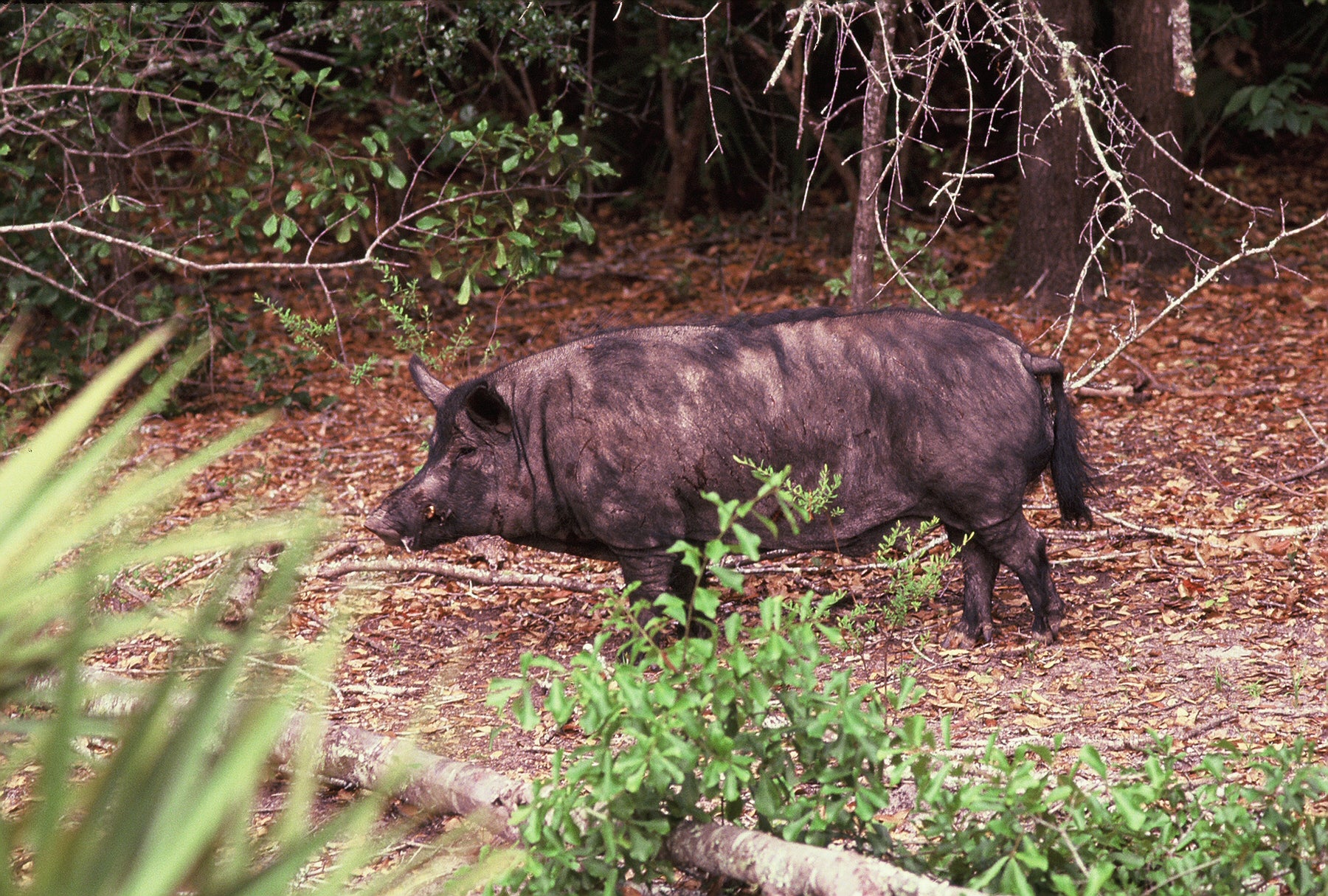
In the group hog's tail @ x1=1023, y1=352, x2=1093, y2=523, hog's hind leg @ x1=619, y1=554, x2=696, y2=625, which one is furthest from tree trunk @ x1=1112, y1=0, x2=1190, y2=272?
hog's hind leg @ x1=619, y1=554, x2=696, y2=625

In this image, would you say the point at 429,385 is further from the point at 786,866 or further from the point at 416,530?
the point at 786,866

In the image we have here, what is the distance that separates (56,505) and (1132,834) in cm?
235

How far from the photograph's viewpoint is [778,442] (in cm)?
539

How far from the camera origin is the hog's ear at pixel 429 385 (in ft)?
19.1

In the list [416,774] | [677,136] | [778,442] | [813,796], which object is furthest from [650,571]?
[677,136]

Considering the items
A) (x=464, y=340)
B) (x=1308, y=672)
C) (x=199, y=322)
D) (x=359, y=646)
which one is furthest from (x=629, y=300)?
(x=1308, y=672)

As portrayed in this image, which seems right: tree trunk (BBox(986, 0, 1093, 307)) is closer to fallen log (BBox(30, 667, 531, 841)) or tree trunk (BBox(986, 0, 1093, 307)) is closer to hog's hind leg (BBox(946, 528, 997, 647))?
hog's hind leg (BBox(946, 528, 997, 647))

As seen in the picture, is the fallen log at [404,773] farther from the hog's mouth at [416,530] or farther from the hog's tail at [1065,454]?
the hog's tail at [1065,454]

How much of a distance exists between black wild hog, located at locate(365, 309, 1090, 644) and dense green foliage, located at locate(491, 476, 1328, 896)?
2.30 meters

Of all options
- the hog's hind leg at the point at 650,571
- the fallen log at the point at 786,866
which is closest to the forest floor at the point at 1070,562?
the hog's hind leg at the point at 650,571

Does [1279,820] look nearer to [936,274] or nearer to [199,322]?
[936,274]

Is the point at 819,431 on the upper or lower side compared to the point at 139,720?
lower

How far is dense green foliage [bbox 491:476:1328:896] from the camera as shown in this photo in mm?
2818

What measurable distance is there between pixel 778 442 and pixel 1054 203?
5.70 m
